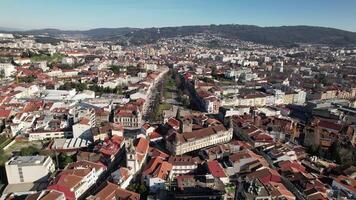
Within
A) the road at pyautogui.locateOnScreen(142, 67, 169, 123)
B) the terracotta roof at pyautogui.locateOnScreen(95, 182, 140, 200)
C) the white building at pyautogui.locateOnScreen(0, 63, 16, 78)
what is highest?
the white building at pyautogui.locateOnScreen(0, 63, 16, 78)

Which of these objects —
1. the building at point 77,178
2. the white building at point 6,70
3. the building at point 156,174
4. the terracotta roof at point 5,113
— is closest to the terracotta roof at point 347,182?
the building at point 156,174

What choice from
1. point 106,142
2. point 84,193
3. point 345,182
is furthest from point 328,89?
point 84,193

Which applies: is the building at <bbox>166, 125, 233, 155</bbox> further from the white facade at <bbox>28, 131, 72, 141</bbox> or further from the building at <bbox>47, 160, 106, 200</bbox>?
the white facade at <bbox>28, 131, 72, 141</bbox>

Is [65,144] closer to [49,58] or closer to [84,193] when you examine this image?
[84,193]

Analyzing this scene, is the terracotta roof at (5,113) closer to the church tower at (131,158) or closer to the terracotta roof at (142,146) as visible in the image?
the terracotta roof at (142,146)

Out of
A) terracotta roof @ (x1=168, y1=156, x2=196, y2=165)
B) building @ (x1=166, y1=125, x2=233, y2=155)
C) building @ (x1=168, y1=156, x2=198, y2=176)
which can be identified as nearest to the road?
building @ (x1=166, y1=125, x2=233, y2=155)

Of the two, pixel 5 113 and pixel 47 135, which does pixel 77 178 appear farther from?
pixel 5 113
